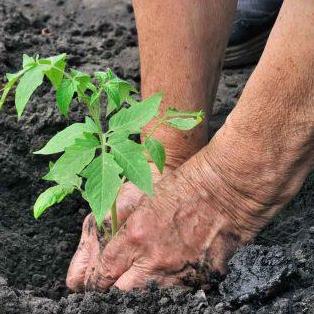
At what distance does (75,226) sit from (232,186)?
64cm

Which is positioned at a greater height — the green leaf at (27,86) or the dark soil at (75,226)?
the green leaf at (27,86)

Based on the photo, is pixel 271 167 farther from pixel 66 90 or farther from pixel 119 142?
pixel 66 90

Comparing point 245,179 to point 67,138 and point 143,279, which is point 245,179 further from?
point 67,138

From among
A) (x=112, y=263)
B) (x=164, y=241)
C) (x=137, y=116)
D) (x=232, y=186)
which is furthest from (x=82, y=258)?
(x=137, y=116)

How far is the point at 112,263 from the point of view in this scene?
204 centimetres

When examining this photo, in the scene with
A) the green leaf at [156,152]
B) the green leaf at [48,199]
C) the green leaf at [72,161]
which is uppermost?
the green leaf at [72,161]

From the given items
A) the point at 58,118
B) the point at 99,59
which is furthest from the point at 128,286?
the point at 99,59

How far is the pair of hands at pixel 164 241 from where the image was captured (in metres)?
1.98

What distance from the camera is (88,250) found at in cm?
218

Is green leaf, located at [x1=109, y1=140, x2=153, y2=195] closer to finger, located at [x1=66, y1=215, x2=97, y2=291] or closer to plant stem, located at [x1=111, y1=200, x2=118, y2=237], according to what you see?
plant stem, located at [x1=111, y1=200, x2=118, y2=237]

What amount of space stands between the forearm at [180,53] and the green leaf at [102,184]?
0.66m

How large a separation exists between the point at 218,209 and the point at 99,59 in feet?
4.72

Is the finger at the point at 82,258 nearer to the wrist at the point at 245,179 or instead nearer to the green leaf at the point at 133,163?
the wrist at the point at 245,179

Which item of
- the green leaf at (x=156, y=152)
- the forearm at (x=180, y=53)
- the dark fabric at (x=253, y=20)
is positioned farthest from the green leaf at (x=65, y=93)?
the dark fabric at (x=253, y=20)
